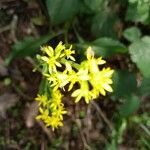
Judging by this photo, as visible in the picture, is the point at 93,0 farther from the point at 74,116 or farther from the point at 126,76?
the point at 74,116

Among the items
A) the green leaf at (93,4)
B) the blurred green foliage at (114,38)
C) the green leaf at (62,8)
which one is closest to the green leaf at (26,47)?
the blurred green foliage at (114,38)

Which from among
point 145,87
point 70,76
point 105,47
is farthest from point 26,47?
point 70,76

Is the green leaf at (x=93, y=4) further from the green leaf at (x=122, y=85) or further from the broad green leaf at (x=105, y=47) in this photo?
the green leaf at (x=122, y=85)

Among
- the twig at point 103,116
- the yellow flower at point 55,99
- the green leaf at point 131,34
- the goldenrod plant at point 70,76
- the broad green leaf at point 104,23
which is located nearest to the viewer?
the goldenrod plant at point 70,76

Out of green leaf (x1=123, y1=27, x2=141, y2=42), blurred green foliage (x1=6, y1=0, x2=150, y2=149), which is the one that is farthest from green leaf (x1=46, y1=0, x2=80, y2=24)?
green leaf (x1=123, y1=27, x2=141, y2=42)

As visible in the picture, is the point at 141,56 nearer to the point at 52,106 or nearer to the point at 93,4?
the point at 93,4

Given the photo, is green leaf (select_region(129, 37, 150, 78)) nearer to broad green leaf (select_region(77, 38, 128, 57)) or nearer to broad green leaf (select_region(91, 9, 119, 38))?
broad green leaf (select_region(77, 38, 128, 57))
